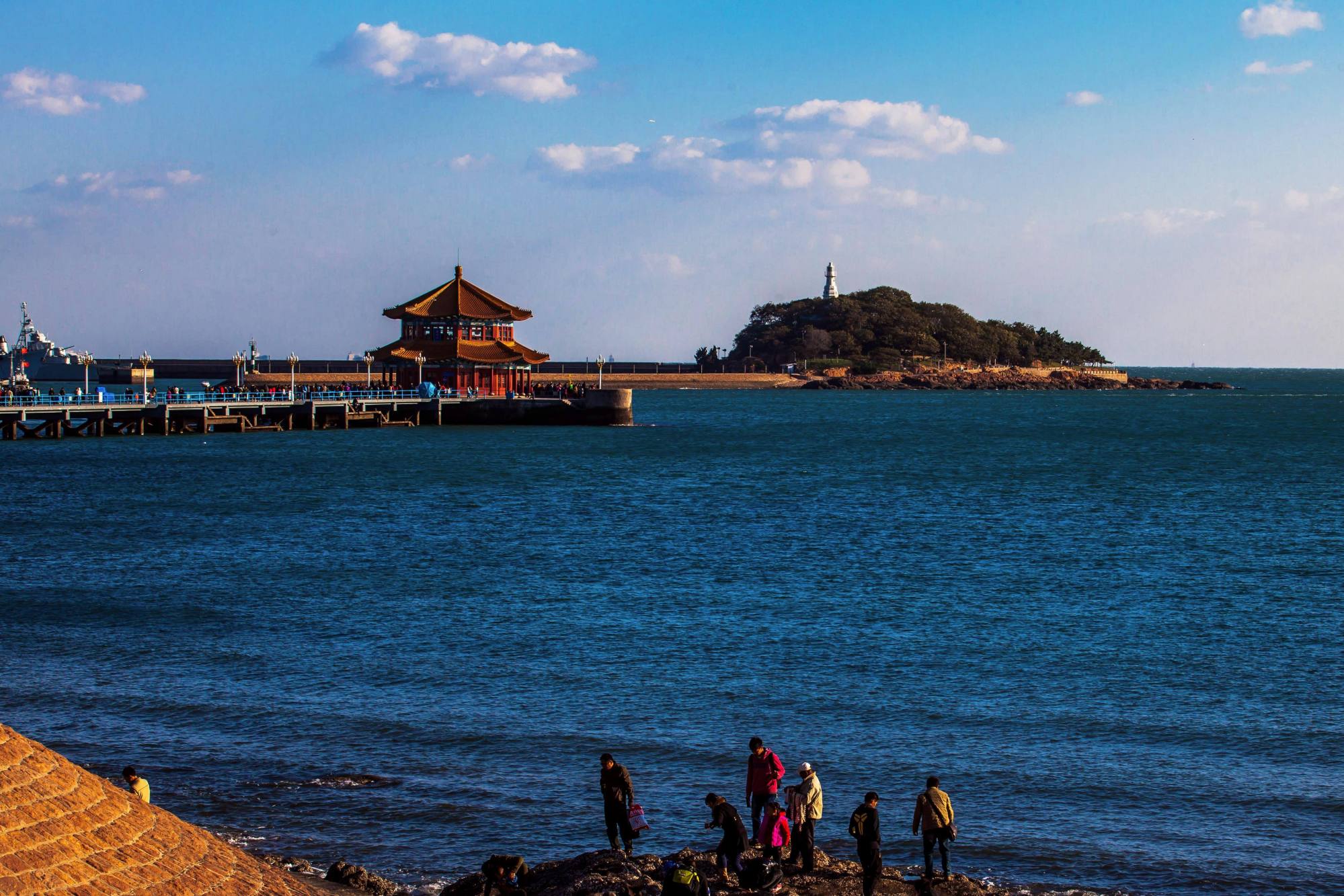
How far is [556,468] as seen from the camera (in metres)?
65.8

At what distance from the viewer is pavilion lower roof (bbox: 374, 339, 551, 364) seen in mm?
90688

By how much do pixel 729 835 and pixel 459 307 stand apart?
264 ft

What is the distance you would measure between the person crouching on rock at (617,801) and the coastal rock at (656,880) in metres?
0.38

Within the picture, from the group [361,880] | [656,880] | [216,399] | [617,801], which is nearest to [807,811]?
[656,880]

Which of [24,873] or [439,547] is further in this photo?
[439,547]

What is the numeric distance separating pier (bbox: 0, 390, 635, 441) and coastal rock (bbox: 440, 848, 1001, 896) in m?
65.8

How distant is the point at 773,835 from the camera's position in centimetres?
1338

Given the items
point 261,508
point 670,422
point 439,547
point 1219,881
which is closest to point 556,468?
point 261,508

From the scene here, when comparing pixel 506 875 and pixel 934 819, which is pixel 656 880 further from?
pixel 934 819

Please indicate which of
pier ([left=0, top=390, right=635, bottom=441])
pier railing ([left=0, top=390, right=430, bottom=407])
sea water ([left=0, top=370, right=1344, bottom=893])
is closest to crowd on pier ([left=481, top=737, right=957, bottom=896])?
sea water ([left=0, top=370, right=1344, bottom=893])

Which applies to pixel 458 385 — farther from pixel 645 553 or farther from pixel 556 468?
pixel 645 553

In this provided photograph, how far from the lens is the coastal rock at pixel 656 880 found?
41.6 ft

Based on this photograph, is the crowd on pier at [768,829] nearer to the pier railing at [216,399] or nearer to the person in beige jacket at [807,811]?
the person in beige jacket at [807,811]

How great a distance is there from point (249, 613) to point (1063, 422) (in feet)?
317
